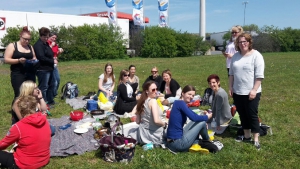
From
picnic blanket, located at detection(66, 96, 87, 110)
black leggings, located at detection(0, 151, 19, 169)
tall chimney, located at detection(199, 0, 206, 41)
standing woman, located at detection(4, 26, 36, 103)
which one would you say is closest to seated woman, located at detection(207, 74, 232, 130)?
black leggings, located at detection(0, 151, 19, 169)

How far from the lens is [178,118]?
4.32 m

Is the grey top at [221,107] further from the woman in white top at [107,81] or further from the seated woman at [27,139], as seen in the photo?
the woman in white top at [107,81]

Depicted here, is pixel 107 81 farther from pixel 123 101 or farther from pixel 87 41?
pixel 87 41

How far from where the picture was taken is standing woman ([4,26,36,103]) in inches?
224

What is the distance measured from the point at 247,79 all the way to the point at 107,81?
4.59 meters

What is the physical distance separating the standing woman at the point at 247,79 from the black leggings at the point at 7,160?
3.44 m

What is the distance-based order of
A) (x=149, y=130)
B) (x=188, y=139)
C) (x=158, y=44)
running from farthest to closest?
(x=158, y=44) → (x=149, y=130) → (x=188, y=139)

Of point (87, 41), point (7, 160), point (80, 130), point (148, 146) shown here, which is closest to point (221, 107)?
point (148, 146)

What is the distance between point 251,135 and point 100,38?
2563 centimetres

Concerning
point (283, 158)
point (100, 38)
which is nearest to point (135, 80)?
point (283, 158)

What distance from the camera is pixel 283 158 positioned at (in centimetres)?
411

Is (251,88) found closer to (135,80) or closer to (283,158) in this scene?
(283,158)

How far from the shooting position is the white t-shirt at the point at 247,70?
13.9 feet

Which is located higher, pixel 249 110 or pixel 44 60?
pixel 44 60
